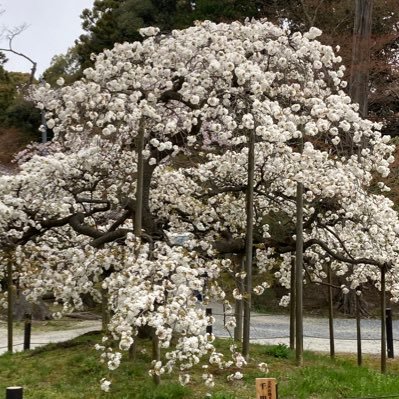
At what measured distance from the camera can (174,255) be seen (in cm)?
568

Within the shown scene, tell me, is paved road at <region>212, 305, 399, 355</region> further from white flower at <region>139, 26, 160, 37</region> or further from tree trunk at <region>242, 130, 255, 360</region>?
white flower at <region>139, 26, 160, 37</region>

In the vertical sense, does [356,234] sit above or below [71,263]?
above

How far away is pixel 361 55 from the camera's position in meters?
16.0

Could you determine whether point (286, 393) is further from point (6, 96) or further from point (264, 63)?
point (6, 96)

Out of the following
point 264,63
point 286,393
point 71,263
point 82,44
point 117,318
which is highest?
point 82,44

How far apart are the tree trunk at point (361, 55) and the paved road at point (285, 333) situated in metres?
5.54

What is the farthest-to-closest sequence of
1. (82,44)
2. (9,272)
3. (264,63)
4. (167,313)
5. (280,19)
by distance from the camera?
(82,44)
(280,19)
(9,272)
(264,63)
(167,313)

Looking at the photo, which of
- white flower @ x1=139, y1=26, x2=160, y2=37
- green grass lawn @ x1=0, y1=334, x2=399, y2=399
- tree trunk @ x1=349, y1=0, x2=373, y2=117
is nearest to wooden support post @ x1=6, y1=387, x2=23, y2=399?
green grass lawn @ x1=0, y1=334, x2=399, y2=399

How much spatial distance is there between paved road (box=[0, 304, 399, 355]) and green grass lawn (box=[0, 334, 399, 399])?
4030 millimetres

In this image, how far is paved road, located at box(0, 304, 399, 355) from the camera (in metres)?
11.9

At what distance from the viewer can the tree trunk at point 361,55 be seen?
15.9 meters

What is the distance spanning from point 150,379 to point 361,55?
12420 mm

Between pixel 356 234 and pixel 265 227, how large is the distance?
49.5 inches

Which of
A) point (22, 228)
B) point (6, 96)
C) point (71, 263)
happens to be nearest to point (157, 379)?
point (71, 263)
